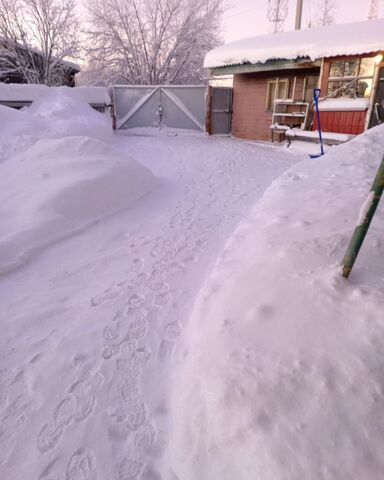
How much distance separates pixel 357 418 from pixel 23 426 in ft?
5.27

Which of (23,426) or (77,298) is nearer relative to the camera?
(23,426)

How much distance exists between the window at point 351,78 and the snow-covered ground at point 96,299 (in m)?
5.18

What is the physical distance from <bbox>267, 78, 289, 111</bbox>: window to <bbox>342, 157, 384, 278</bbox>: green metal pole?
35.9ft

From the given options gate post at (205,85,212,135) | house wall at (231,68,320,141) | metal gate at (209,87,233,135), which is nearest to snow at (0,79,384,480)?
house wall at (231,68,320,141)

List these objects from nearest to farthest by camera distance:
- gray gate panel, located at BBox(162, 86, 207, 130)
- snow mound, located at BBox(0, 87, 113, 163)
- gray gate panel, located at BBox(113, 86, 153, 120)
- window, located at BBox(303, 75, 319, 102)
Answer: snow mound, located at BBox(0, 87, 113, 163) → window, located at BBox(303, 75, 319, 102) → gray gate panel, located at BBox(162, 86, 207, 130) → gray gate panel, located at BBox(113, 86, 153, 120)

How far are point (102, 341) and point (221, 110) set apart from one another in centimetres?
1270

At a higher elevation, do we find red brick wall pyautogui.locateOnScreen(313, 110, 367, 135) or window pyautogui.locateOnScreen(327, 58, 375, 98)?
window pyautogui.locateOnScreen(327, 58, 375, 98)

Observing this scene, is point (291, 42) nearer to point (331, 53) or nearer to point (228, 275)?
point (331, 53)

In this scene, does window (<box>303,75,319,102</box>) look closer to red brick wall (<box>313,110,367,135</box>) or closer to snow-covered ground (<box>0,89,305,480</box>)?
red brick wall (<box>313,110,367,135</box>)

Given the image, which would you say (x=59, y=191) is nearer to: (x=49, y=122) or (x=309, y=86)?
(x=49, y=122)

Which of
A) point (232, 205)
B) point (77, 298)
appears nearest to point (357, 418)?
point (77, 298)

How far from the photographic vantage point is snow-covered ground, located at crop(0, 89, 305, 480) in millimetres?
1650

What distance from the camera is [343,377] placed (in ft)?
4.50

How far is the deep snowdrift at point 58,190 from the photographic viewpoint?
3.60 m
